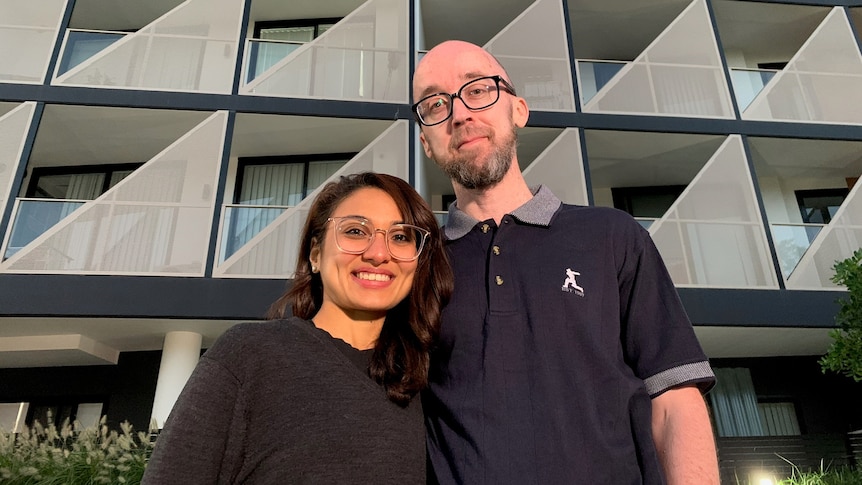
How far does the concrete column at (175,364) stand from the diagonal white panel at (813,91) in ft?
37.4

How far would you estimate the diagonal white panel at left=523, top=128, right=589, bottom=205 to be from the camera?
378 inches

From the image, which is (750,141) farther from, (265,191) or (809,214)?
(265,191)

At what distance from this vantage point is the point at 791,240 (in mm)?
10102

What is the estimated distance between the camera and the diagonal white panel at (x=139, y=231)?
823 centimetres

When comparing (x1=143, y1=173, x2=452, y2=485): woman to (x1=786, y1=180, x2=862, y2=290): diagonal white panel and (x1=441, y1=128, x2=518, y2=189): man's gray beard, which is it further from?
(x1=786, y1=180, x2=862, y2=290): diagonal white panel

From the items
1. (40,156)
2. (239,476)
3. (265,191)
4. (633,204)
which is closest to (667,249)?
(633,204)

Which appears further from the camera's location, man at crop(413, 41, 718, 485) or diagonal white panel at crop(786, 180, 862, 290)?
diagonal white panel at crop(786, 180, 862, 290)

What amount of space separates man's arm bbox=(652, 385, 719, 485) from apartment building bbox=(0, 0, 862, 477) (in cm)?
749

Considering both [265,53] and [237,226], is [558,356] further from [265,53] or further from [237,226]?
[265,53]

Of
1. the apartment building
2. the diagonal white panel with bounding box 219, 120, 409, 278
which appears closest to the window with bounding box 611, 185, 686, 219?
the apartment building

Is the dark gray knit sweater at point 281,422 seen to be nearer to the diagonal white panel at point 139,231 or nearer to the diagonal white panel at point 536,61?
the diagonal white panel at point 139,231

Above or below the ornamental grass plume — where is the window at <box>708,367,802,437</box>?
above

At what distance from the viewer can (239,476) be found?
144 centimetres

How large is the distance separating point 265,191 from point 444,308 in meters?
10.6
